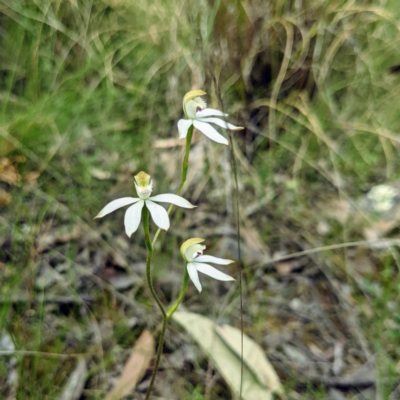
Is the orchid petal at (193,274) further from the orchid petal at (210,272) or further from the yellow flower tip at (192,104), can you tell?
the yellow flower tip at (192,104)

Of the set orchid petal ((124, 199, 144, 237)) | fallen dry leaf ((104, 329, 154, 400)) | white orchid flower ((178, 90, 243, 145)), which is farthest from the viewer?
fallen dry leaf ((104, 329, 154, 400))

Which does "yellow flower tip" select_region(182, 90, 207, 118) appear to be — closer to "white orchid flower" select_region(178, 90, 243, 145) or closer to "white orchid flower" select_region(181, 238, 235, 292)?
"white orchid flower" select_region(178, 90, 243, 145)

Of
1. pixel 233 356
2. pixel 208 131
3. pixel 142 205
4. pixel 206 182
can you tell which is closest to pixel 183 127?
pixel 208 131

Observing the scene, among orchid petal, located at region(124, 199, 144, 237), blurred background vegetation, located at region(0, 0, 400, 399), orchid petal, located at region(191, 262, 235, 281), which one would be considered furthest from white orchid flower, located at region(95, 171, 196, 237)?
blurred background vegetation, located at region(0, 0, 400, 399)

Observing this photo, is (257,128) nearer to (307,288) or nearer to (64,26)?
(307,288)

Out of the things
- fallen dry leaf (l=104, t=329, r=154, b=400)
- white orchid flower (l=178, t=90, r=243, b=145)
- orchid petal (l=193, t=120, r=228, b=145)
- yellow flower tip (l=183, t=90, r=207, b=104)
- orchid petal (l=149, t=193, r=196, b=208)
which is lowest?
fallen dry leaf (l=104, t=329, r=154, b=400)

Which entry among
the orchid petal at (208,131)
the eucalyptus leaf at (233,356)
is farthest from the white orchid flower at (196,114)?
the eucalyptus leaf at (233,356)
